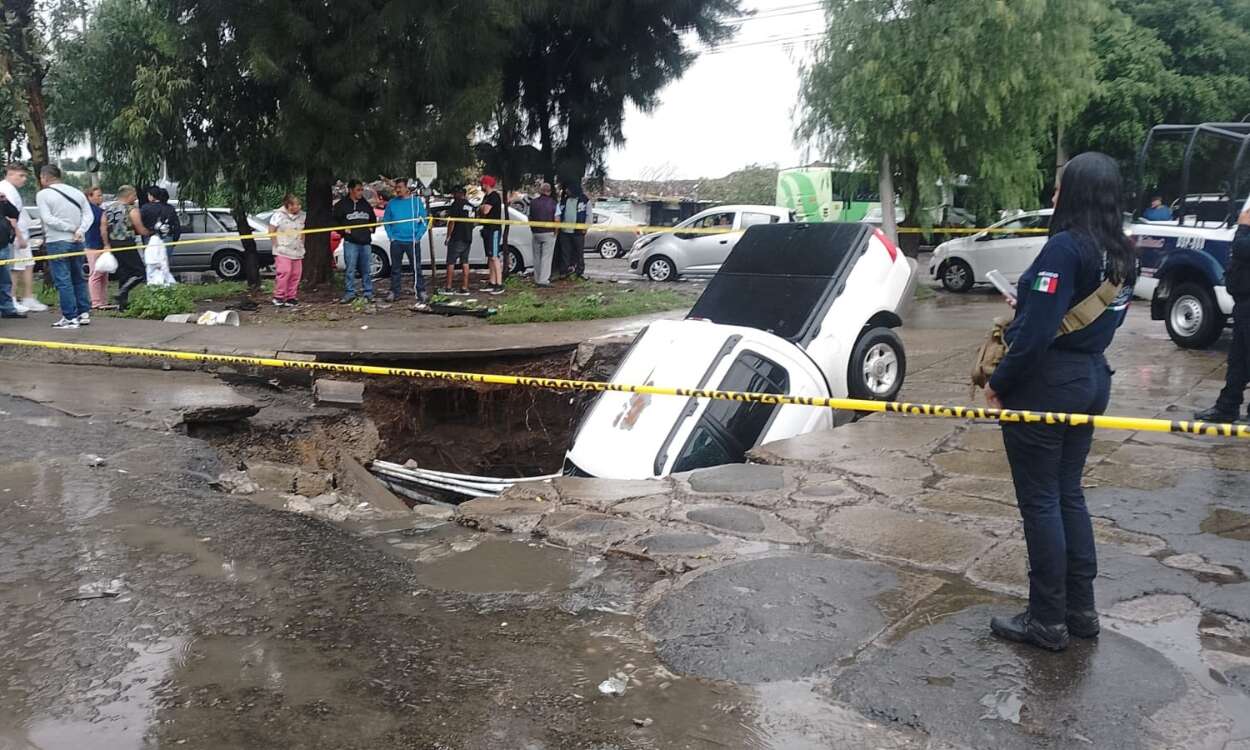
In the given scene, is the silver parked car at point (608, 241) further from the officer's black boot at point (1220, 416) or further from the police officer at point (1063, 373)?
the police officer at point (1063, 373)

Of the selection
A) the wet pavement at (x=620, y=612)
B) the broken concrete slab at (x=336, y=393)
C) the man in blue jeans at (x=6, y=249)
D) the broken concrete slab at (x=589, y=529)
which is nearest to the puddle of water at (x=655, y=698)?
the wet pavement at (x=620, y=612)

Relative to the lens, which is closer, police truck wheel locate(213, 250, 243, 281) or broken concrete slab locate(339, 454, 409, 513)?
broken concrete slab locate(339, 454, 409, 513)

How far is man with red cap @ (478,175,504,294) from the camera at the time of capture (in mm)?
15797

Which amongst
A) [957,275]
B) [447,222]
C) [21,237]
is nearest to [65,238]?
[21,237]

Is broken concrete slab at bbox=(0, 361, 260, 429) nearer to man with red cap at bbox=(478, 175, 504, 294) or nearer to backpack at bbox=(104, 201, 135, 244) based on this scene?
backpack at bbox=(104, 201, 135, 244)

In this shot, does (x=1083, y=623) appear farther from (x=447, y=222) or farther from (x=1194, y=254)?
(x=447, y=222)

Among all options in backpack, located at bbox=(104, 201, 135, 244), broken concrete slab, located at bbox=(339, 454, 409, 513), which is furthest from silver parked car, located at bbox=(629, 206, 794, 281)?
broken concrete slab, located at bbox=(339, 454, 409, 513)

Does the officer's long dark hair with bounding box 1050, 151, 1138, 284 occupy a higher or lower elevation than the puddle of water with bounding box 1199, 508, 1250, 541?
higher

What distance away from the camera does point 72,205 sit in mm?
11086

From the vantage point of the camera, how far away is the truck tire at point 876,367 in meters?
8.69

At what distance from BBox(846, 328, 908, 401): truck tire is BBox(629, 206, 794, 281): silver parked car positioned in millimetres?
10558

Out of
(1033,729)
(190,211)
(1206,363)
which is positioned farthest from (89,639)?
(190,211)

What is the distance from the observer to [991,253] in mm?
18047

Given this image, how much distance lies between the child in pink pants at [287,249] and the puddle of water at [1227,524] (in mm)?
11360
